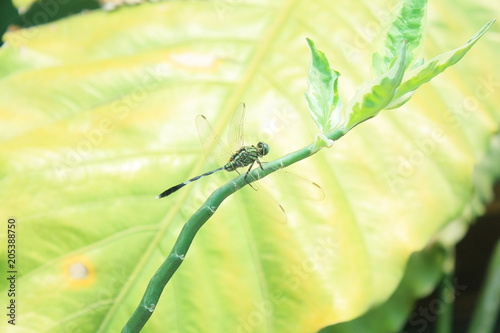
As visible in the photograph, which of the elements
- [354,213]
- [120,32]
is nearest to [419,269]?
[354,213]

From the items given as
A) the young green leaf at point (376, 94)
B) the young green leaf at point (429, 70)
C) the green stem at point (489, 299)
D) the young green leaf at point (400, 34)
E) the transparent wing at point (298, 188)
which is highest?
the transparent wing at point (298, 188)

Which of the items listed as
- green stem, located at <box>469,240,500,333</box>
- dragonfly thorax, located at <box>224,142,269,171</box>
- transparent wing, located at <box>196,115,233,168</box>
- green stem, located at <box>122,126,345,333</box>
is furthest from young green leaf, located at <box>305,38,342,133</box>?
green stem, located at <box>469,240,500,333</box>

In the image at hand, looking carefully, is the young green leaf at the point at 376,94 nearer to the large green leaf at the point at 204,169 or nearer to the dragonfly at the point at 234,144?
the dragonfly at the point at 234,144

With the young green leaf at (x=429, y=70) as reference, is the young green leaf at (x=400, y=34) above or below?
above

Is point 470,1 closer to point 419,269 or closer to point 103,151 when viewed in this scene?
point 419,269

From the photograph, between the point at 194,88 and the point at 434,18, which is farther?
the point at 434,18

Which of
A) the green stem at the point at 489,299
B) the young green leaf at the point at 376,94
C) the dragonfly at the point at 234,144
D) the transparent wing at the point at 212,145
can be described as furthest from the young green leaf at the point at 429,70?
the green stem at the point at 489,299

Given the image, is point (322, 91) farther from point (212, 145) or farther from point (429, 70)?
point (212, 145)

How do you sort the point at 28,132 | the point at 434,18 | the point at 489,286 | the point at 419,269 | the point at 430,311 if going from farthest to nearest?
the point at 430,311, the point at 489,286, the point at 434,18, the point at 419,269, the point at 28,132

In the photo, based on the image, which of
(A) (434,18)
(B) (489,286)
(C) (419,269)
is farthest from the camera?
Answer: (B) (489,286)
